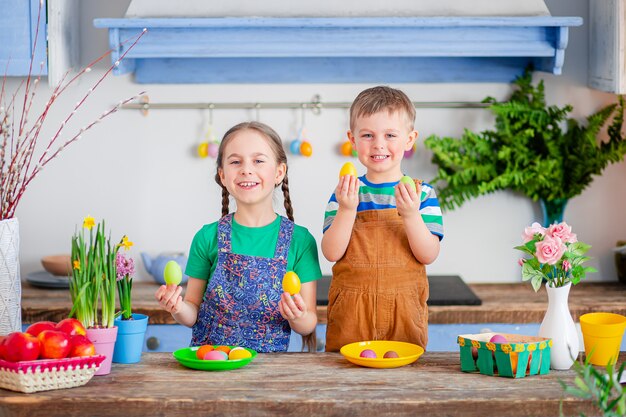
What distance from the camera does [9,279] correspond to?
7.52 ft

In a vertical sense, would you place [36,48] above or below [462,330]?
above

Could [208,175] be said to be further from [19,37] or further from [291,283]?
[291,283]

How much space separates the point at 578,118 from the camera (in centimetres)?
358

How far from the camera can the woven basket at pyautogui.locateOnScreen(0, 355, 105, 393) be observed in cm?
176

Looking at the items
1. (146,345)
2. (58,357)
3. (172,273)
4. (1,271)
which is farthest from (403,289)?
(146,345)

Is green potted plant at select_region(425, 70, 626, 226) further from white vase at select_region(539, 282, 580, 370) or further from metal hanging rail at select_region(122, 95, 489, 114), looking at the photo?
white vase at select_region(539, 282, 580, 370)

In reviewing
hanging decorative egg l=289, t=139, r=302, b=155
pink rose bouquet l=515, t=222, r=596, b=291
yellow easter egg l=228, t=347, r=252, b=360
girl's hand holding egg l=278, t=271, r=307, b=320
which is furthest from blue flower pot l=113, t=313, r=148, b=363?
hanging decorative egg l=289, t=139, r=302, b=155

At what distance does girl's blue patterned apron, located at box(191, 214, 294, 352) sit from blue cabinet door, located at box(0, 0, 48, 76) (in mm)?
1345

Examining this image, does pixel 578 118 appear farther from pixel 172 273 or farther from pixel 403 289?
pixel 172 273

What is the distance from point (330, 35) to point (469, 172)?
78 cm

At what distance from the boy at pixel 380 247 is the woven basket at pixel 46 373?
2.23 ft

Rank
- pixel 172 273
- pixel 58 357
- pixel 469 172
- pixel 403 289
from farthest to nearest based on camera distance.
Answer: pixel 469 172 < pixel 403 289 < pixel 172 273 < pixel 58 357

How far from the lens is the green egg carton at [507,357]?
73.2 inches

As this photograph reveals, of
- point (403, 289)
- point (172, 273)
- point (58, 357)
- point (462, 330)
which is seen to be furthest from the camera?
point (462, 330)
